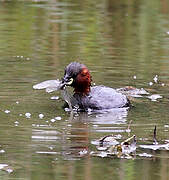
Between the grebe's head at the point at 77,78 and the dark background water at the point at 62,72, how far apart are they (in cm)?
36

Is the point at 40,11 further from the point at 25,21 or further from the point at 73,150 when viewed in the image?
the point at 73,150

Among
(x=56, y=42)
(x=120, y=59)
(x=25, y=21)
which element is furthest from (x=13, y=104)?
Result: (x=25, y=21)

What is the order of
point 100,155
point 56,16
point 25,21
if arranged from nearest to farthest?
point 100,155 < point 25,21 < point 56,16

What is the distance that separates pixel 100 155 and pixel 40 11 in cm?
1247

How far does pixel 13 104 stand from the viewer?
10695mm

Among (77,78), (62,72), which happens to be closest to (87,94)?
(77,78)

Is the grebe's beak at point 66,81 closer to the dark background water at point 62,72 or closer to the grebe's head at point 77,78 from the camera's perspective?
the grebe's head at point 77,78

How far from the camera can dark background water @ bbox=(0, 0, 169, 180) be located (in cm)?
778

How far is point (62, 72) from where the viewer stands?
12.9 metres

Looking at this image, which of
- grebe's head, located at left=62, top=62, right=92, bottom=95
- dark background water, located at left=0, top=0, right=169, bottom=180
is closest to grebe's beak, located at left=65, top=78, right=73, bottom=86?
grebe's head, located at left=62, top=62, right=92, bottom=95

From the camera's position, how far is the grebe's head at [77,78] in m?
10.8

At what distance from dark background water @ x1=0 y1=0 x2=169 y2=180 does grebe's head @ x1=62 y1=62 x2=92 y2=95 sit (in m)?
0.36

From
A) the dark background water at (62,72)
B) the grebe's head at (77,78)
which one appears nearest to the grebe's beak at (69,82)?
the grebe's head at (77,78)

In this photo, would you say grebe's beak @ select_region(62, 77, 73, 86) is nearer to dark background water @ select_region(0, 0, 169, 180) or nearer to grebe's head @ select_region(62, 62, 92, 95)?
grebe's head @ select_region(62, 62, 92, 95)
